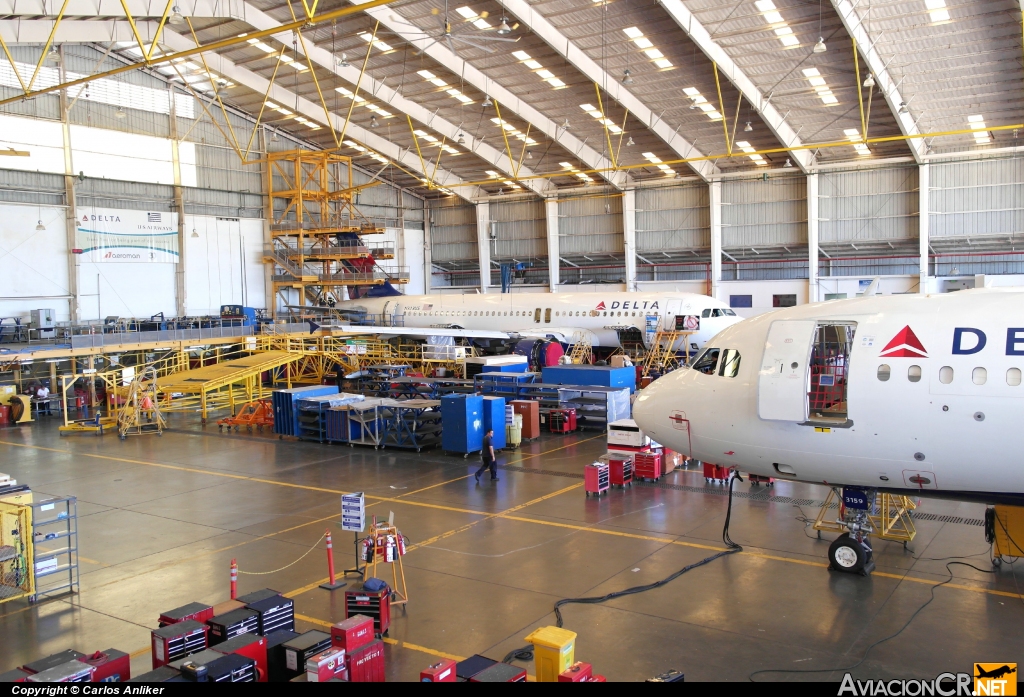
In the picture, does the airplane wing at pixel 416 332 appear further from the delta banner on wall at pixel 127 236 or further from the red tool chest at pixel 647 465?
the red tool chest at pixel 647 465

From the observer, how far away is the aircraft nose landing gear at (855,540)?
41.1 feet

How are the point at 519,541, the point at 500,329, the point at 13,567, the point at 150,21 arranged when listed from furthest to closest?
the point at 500,329
the point at 150,21
the point at 519,541
the point at 13,567

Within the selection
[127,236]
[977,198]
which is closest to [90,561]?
[127,236]

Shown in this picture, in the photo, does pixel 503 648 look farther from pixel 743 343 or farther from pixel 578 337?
pixel 578 337

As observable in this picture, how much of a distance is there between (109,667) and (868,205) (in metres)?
46.4

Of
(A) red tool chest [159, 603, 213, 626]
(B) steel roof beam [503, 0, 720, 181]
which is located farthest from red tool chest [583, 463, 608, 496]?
(B) steel roof beam [503, 0, 720, 181]

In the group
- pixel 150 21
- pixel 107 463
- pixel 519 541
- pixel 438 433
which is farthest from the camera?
pixel 150 21

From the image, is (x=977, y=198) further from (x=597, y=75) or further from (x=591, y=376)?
(x=591, y=376)

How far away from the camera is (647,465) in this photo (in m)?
19.9

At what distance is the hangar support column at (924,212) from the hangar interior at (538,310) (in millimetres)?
203

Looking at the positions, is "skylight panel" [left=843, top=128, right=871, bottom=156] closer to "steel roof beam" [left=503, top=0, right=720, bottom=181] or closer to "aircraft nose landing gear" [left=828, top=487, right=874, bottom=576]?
"steel roof beam" [left=503, top=0, right=720, bottom=181]

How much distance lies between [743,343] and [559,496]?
734 cm

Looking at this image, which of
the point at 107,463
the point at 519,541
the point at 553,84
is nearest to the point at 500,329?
the point at 553,84

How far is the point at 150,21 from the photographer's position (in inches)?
1524
